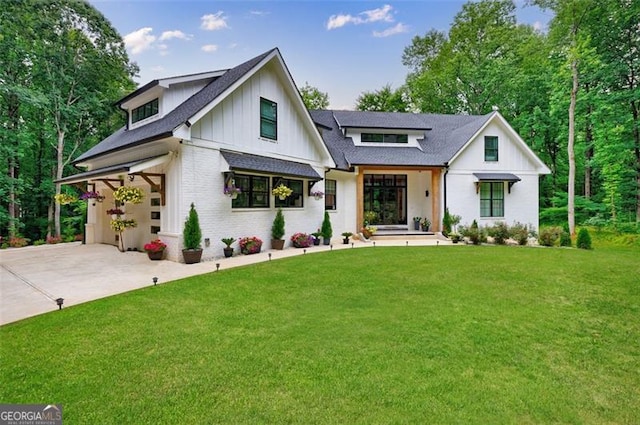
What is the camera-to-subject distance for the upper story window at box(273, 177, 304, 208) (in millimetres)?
12345

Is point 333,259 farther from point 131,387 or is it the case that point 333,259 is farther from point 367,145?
point 367,145

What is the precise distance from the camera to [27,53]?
16.8 meters

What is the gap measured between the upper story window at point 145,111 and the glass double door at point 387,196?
1128 cm

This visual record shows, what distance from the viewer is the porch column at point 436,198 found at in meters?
16.5

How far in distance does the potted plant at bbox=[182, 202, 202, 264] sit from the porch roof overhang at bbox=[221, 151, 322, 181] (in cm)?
199

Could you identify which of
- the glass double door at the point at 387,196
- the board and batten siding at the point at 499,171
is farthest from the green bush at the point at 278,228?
the board and batten siding at the point at 499,171

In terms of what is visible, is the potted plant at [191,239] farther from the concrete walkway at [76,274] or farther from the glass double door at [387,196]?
the glass double door at [387,196]

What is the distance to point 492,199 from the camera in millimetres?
17078

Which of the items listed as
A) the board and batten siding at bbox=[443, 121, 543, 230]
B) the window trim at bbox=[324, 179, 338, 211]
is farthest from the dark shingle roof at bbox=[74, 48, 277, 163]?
the board and batten siding at bbox=[443, 121, 543, 230]

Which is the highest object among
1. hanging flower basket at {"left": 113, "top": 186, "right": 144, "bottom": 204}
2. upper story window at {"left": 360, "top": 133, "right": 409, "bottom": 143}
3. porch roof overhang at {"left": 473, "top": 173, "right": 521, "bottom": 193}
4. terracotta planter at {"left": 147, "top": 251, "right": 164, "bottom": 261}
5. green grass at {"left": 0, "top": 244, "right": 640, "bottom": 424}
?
upper story window at {"left": 360, "top": 133, "right": 409, "bottom": 143}

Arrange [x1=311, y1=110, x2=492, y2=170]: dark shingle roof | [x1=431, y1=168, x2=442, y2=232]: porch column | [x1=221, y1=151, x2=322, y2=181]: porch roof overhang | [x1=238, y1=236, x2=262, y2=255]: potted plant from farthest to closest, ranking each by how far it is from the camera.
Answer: [x1=431, y1=168, x2=442, y2=232]: porch column, [x1=311, y1=110, x2=492, y2=170]: dark shingle roof, [x1=238, y1=236, x2=262, y2=255]: potted plant, [x1=221, y1=151, x2=322, y2=181]: porch roof overhang

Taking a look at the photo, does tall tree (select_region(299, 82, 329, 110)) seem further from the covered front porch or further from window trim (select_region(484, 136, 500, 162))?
window trim (select_region(484, 136, 500, 162))

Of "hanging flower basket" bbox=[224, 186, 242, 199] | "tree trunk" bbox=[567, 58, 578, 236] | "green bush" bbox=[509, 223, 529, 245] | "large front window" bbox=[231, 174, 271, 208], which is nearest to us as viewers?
"hanging flower basket" bbox=[224, 186, 242, 199]

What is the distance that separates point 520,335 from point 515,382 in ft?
4.45
